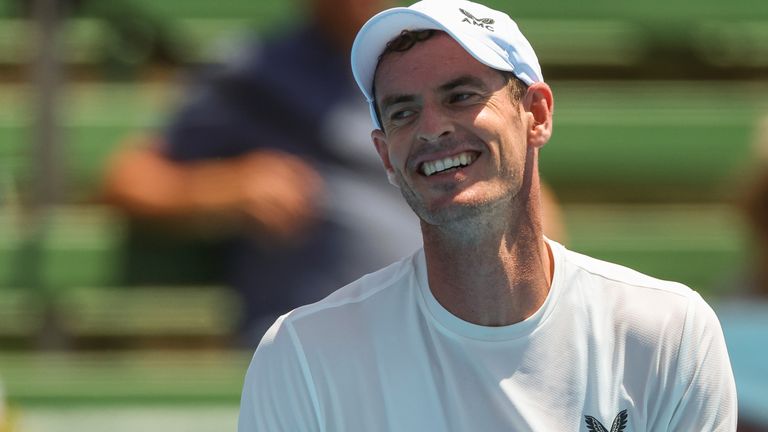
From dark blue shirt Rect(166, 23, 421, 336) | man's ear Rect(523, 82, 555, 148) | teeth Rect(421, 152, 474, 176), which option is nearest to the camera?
teeth Rect(421, 152, 474, 176)

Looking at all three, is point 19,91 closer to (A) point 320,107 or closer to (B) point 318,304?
(A) point 320,107

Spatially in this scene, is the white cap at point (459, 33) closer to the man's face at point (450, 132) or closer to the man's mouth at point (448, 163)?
the man's face at point (450, 132)

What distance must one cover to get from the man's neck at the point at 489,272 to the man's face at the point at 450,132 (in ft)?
0.20

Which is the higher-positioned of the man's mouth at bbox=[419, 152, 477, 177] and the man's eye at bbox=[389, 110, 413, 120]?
the man's eye at bbox=[389, 110, 413, 120]

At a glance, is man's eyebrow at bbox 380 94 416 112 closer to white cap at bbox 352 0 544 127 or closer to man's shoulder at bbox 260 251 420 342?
white cap at bbox 352 0 544 127

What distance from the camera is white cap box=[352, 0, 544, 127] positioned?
6.30 ft

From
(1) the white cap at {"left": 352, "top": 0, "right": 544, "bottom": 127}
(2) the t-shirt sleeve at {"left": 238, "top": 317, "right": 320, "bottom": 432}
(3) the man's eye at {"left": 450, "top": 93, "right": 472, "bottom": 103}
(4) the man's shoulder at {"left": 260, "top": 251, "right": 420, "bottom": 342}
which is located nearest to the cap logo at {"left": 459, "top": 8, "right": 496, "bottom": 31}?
(1) the white cap at {"left": 352, "top": 0, "right": 544, "bottom": 127}

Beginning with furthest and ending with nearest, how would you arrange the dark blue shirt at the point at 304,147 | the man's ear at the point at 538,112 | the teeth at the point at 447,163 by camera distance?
the dark blue shirt at the point at 304,147, the man's ear at the point at 538,112, the teeth at the point at 447,163

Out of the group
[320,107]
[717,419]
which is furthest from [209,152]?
[717,419]

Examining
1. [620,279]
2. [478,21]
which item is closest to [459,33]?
[478,21]

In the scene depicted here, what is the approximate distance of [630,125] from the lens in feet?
15.9

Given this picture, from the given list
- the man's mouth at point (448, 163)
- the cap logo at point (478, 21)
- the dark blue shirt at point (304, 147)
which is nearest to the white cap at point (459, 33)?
the cap logo at point (478, 21)

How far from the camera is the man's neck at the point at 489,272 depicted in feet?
6.54

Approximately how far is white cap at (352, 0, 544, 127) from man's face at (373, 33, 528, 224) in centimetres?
3
